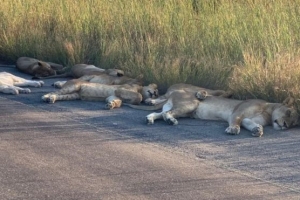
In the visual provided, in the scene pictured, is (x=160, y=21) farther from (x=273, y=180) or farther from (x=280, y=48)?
(x=273, y=180)

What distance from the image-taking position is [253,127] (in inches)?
368

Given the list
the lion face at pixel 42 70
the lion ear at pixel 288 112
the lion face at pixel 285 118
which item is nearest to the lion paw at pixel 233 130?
the lion face at pixel 285 118

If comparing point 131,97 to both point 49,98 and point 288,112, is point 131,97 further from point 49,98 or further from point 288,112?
point 288,112

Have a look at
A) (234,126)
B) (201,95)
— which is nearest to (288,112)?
(234,126)

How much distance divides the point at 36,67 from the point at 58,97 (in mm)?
2151

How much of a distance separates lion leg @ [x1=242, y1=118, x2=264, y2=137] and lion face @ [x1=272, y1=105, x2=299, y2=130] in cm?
28

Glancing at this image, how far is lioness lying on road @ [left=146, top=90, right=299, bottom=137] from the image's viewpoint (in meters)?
9.51

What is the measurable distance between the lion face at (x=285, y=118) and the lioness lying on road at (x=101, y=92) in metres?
2.19

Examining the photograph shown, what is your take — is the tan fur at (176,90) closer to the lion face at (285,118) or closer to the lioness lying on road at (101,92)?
the lioness lying on road at (101,92)

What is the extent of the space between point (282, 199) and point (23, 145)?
301cm

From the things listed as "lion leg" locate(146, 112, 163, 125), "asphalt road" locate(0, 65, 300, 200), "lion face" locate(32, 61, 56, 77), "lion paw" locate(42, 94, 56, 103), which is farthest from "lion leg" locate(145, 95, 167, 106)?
"lion face" locate(32, 61, 56, 77)

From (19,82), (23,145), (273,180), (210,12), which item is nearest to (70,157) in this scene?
(23,145)

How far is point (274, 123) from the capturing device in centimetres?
960

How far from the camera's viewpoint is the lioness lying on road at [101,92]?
36.4ft
